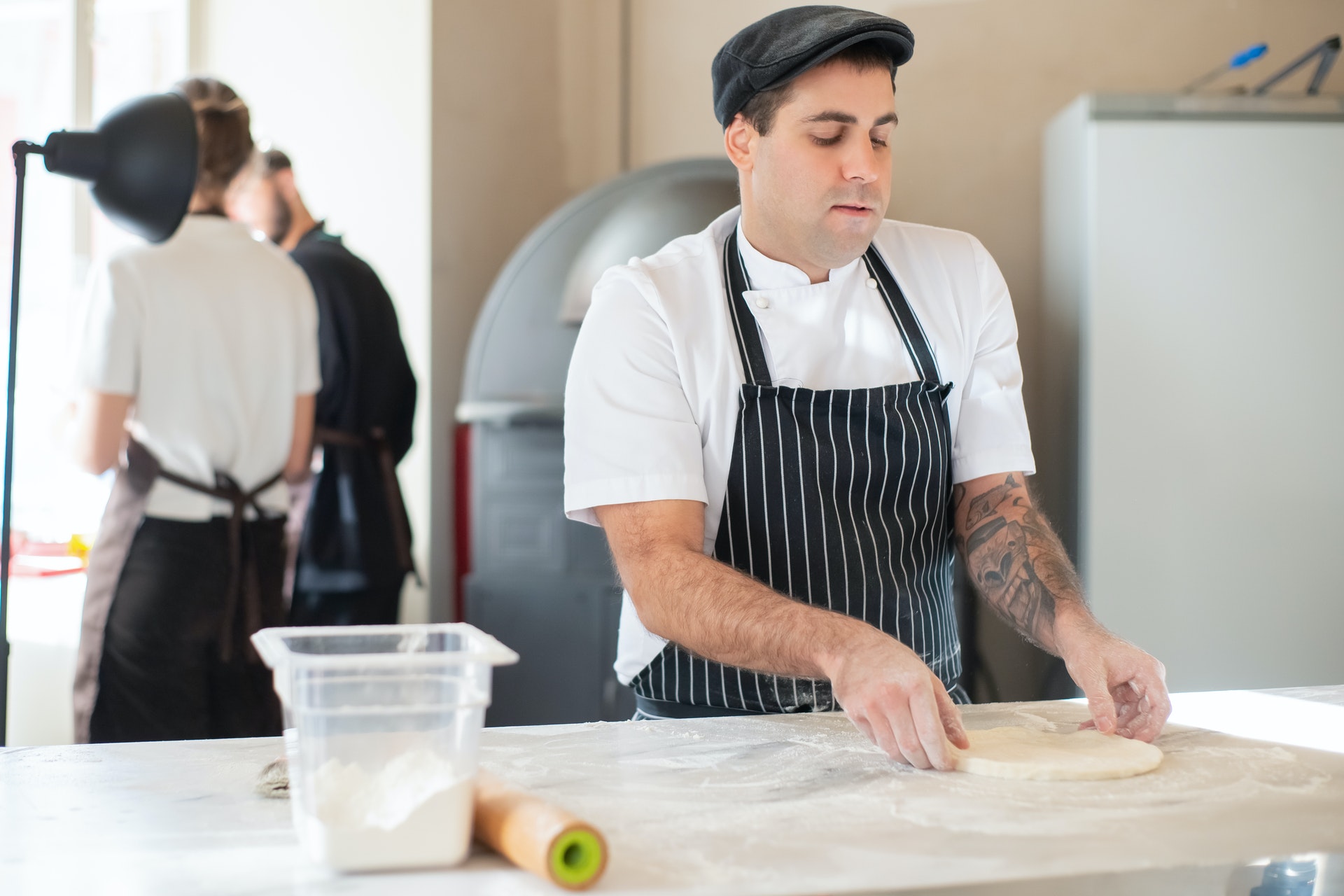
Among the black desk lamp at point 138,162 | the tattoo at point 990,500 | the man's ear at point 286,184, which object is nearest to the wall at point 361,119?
the man's ear at point 286,184

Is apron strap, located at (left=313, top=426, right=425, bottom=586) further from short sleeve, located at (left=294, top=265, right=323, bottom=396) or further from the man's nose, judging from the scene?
the man's nose

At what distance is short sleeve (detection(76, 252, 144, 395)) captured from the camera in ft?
6.71

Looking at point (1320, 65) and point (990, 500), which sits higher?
point (1320, 65)

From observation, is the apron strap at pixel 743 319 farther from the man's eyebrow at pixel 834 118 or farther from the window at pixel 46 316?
the window at pixel 46 316

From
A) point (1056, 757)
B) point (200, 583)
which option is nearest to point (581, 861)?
point (1056, 757)

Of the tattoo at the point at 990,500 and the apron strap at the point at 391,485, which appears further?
the apron strap at the point at 391,485

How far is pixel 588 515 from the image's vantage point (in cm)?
140

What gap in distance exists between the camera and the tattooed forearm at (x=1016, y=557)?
52.9 inches

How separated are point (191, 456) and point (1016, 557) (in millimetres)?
1428

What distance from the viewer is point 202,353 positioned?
2139 mm

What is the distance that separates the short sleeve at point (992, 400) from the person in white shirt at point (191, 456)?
130 cm

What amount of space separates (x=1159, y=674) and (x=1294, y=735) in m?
0.13

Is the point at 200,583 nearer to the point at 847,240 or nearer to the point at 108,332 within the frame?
the point at 108,332

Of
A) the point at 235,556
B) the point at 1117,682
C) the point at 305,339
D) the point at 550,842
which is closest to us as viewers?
the point at 550,842
